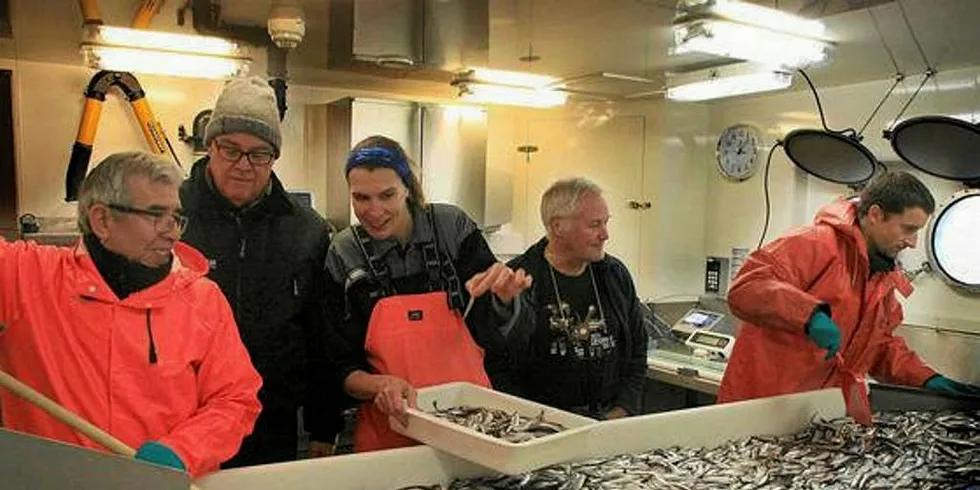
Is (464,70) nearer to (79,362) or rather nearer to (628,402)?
(628,402)

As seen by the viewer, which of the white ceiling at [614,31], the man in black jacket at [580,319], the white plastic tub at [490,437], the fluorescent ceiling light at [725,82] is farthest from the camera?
the fluorescent ceiling light at [725,82]

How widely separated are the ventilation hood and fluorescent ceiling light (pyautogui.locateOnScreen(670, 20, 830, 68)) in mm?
1092

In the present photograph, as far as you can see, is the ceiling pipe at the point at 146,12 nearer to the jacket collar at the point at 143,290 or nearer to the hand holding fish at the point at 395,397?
the jacket collar at the point at 143,290

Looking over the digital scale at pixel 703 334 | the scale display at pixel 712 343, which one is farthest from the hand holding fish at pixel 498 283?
the scale display at pixel 712 343

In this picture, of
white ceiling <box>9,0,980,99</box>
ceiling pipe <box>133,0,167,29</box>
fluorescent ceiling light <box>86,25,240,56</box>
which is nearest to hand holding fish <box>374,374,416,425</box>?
fluorescent ceiling light <box>86,25,240,56</box>

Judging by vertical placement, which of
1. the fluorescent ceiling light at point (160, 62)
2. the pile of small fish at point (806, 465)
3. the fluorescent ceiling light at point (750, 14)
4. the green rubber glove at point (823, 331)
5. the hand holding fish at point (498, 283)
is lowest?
the pile of small fish at point (806, 465)

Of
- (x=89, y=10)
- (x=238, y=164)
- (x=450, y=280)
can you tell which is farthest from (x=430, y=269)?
(x=89, y=10)

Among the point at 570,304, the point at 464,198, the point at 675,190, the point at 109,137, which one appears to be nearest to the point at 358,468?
the point at 570,304

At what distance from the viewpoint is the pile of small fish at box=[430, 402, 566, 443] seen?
189 cm

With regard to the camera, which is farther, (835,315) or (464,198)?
(464,198)

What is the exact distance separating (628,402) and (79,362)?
187 centimetres

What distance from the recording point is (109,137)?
4344 mm

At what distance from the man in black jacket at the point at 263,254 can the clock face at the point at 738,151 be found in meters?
3.87

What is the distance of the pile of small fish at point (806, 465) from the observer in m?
1.88
